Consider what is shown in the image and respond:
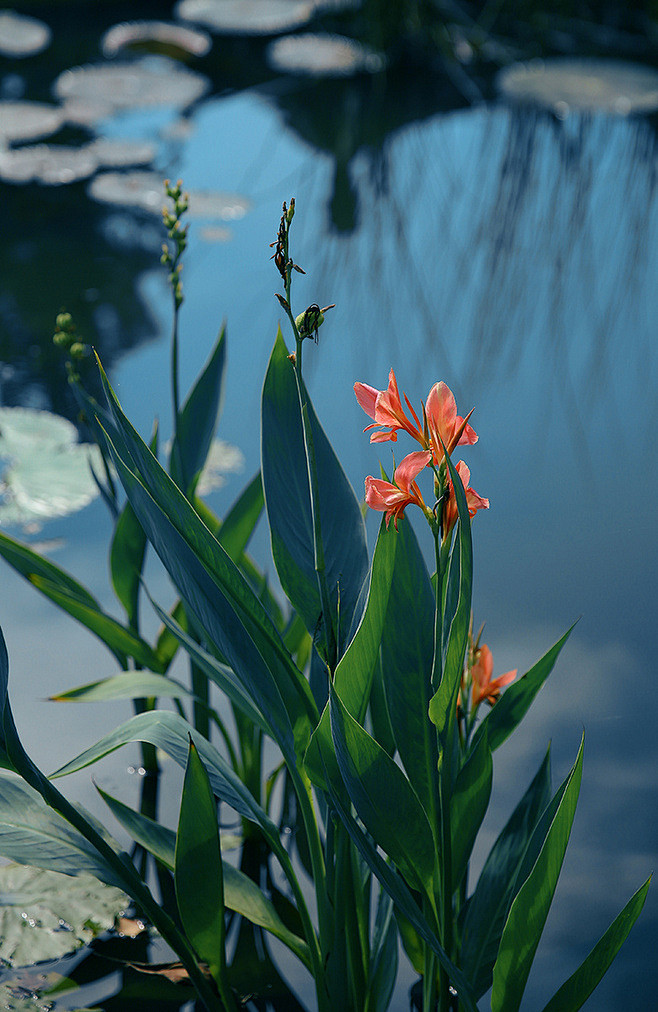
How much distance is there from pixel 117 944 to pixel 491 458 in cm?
119

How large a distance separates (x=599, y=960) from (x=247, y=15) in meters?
4.13

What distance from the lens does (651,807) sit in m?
1.17

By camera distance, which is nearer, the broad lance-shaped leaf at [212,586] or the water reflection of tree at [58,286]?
the broad lance-shaped leaf at [212,586]

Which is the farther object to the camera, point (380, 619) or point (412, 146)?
point (412, 146)

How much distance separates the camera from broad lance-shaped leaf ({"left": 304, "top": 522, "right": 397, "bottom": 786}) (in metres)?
0.65

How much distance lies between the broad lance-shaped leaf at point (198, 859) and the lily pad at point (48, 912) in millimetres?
290

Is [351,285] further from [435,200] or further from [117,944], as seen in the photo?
[117,944]

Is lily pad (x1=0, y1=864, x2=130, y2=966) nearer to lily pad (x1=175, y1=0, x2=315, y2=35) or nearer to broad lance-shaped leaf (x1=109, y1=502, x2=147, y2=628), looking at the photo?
broad lance-shaped leaf (x1=109, y1=502, x2=147, y2=628)

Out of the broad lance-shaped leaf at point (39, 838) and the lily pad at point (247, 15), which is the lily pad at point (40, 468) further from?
the lily pad at point (247, 15)

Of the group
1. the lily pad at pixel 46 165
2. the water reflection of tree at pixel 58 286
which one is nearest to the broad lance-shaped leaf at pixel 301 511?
the water reflection of tree at pixel 58 286

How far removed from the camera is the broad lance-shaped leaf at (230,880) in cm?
80

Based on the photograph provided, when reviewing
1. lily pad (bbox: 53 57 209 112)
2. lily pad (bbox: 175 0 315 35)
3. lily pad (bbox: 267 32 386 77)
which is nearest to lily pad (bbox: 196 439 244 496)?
lily pad (bbox: 53 57 209 112)

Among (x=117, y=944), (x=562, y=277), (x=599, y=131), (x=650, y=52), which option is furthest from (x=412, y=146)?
(x=117, y=944)

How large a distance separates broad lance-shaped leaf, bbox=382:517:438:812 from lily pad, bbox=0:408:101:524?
109cm
